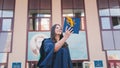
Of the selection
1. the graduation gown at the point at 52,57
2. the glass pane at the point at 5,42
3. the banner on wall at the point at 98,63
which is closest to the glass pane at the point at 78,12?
the banner on wall at the point at 98,63

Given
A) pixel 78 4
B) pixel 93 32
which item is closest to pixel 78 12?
pixel 78 4

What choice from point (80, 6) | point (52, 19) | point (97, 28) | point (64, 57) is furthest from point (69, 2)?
point (64, 57)

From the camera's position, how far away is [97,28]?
7.27 m

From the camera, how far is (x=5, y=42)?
700 cm

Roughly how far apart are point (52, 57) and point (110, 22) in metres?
6.02

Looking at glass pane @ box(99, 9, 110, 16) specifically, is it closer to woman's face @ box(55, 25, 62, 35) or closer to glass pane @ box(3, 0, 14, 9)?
glass pane @ box(3, 0, 14, 9)

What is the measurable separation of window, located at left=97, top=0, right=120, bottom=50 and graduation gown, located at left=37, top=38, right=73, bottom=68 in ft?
18.2

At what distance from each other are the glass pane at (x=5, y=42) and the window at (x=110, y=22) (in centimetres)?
320

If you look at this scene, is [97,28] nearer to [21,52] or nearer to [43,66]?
[21,52]

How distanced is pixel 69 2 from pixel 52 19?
0.95 m

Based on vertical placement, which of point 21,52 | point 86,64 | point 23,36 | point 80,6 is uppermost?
point 80,6

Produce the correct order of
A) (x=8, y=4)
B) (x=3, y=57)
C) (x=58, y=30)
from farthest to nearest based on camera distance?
1. (x=8, y=4)
2. (x=3, y=57)
3. (x=58, y=30)

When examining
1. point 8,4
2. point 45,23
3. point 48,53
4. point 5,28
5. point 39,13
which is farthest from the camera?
point 8,4

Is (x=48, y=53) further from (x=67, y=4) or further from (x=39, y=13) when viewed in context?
(x=67, y=4)
